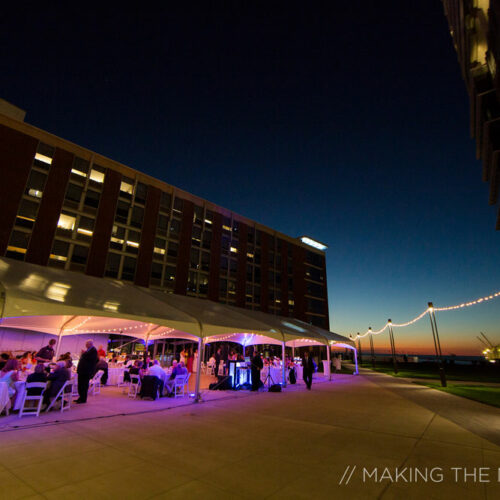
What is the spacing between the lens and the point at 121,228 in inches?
1141

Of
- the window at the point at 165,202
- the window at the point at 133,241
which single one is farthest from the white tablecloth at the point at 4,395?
the window at the point at 165,202

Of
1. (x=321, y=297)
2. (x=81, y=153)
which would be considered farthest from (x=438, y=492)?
(x=321, y=297)

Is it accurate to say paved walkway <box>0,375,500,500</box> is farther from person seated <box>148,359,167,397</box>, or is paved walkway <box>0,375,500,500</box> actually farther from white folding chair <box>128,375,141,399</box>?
white folding chair <box>128,375,141,399</box>

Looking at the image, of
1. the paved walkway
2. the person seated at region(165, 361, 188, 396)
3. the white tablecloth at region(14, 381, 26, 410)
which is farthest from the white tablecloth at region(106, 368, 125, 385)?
the paved walkway

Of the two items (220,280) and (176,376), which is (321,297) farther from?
(176,376)

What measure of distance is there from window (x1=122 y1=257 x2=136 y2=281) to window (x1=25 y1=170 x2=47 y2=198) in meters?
8.98

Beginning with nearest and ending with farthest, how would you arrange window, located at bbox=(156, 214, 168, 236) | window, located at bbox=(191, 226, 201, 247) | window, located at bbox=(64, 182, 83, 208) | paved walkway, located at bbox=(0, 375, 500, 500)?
paved walkway, located at bbox=(0, 375, 500, 500) < window, located at bbox=(64, 182, 83, 208) < window, located at bbox=(156, 214, 168, 236) < window, located at bbox=(191, 226, 201, 247)

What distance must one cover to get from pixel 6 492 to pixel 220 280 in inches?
1318

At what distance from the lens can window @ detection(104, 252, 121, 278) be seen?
27.2m

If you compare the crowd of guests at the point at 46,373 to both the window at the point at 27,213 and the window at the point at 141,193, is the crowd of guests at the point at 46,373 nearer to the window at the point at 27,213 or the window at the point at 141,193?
the window at the point at 27,213

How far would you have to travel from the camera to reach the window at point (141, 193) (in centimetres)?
3074

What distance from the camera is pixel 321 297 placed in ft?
168

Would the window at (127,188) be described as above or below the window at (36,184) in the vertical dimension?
above

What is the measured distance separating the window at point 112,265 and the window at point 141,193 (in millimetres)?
6423
